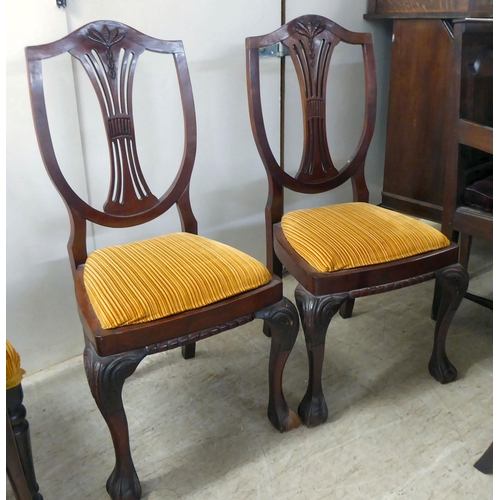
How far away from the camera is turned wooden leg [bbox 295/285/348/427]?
4.46 feet

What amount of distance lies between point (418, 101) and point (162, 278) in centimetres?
147

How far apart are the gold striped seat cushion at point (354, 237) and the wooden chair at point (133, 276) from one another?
143mm

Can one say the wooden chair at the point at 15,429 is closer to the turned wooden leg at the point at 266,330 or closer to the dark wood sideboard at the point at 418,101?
the turned wooden leg at the point at 266,330

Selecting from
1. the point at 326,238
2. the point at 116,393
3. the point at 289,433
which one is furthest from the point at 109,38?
the point at 289,433

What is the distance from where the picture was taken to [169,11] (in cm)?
166

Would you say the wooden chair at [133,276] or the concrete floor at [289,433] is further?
the concrete floor at [289,433]

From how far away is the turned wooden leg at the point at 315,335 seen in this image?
4.46ft

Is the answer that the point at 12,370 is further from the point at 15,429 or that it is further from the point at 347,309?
the point at 347,309

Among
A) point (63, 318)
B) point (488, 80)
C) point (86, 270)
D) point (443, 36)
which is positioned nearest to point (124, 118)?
point (86, 270)

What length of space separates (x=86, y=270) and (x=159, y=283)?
22 cm

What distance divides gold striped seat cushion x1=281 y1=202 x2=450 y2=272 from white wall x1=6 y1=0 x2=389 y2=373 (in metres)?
0.49

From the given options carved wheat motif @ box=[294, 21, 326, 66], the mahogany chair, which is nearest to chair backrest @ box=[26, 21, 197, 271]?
the mahogany chair

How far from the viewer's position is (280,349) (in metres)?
1.36

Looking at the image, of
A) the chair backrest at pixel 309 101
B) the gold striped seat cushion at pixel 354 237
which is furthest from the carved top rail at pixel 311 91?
the gold striped seat cushion at pixel 354 237
